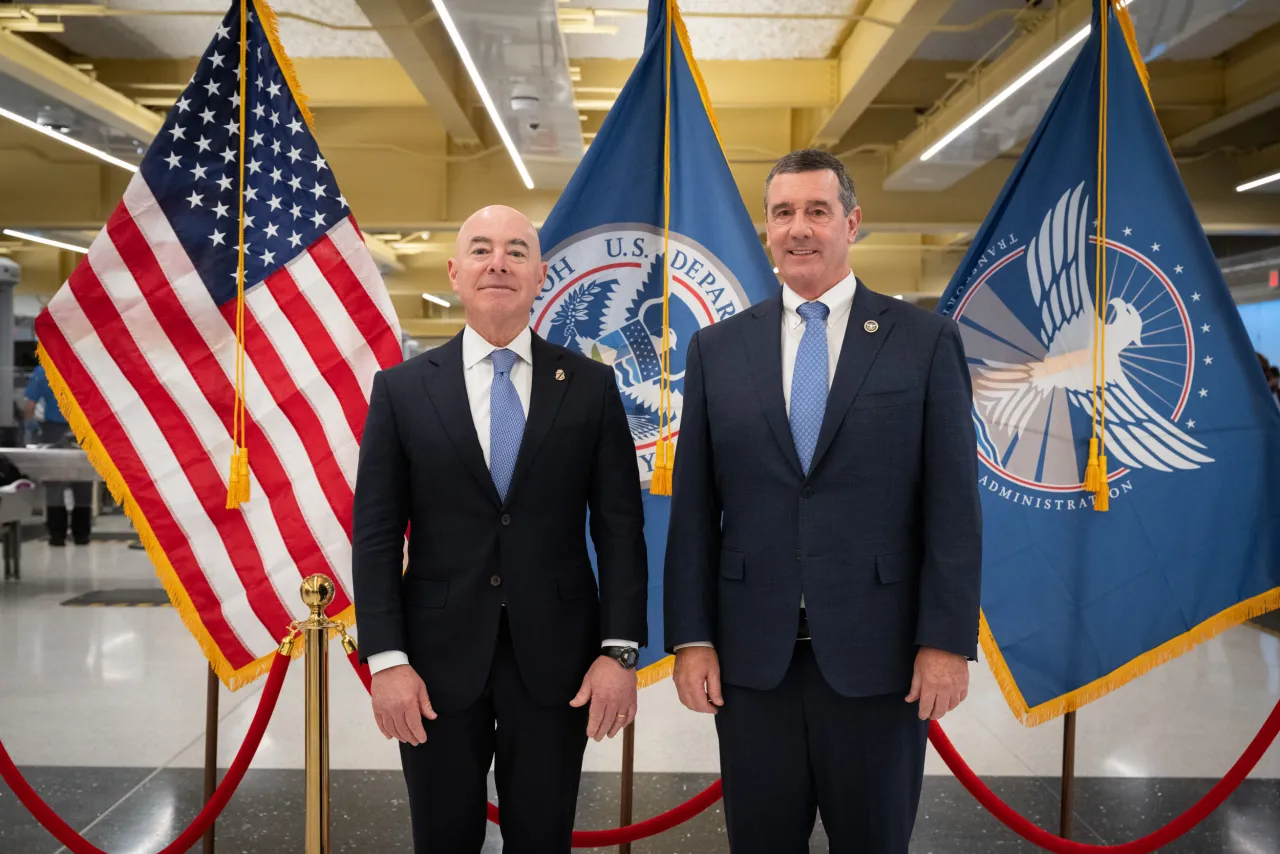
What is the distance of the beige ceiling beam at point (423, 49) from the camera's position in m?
5.62

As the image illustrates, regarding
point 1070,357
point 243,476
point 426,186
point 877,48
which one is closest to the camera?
point 243,476

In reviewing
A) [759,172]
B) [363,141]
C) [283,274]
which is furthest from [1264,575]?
[363,141]

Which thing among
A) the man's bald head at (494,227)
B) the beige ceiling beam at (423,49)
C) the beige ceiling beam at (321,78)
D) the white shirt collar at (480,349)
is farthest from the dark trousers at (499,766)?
the beige ceiling beam at (321,78)

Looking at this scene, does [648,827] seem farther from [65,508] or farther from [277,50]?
[65,508]

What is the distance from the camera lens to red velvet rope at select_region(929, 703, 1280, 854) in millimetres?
2352

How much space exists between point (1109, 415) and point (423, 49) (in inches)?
197

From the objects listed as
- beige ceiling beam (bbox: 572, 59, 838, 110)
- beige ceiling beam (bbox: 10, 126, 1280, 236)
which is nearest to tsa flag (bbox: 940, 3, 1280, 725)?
beige ceiling beam (bbox: 572, 59, 838, 110)

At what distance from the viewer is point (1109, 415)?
8.74 feet

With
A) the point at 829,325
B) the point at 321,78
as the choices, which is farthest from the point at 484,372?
the point at 321,78

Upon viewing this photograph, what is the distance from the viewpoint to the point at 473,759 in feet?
5.98

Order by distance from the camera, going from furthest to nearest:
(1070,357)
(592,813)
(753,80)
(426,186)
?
1. (426,186)
2. (753,80)
3. (592,813)
4. (1070,357)

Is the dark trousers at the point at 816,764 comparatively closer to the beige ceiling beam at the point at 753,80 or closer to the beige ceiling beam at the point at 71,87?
the beige ceiling beam at the point at 71,87

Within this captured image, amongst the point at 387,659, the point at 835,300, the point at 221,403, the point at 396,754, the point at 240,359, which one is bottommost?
the point at 396,754

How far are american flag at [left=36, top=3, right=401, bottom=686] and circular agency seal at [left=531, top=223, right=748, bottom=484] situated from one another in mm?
461
